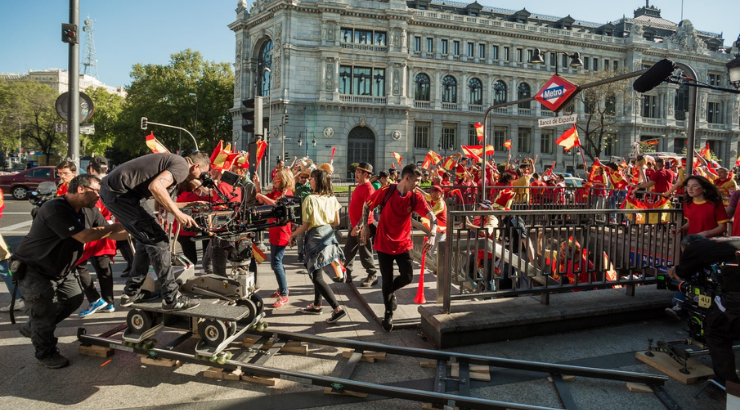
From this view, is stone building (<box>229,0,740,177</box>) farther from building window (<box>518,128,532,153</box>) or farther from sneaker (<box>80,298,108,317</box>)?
sneaker (<box>80,298,108,317</box>)

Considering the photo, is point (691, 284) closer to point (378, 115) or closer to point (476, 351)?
point (476, 351)

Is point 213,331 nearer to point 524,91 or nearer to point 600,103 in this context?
point 600,103

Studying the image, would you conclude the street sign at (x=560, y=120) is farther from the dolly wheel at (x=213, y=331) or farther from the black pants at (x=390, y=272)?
the dolly wheel at (x=213, y=331)

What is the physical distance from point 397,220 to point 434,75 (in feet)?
164

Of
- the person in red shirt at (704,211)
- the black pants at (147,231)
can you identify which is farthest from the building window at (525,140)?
the black pants at (147,231)

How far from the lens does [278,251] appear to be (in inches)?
258

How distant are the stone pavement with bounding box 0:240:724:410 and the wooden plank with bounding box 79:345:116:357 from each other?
6 cm

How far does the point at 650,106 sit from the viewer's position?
199 feet

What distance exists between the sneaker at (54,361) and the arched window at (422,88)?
1987 inches

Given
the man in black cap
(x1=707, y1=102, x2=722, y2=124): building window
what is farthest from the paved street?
(x1=707, y1=102, x2=722, y2=124): building window

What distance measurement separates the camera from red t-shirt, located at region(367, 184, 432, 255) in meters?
5.55

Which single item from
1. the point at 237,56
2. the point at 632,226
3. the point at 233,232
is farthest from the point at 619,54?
the point at 233,232

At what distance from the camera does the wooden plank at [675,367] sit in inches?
169

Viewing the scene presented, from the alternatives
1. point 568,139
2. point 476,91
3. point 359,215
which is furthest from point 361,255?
point 476,91
